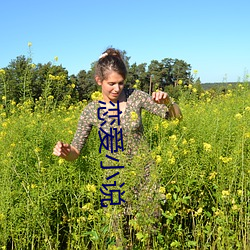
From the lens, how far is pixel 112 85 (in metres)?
2.20

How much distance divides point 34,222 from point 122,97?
3.01 feet

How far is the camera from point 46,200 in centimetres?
220

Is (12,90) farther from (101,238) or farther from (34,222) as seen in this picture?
(101,238)

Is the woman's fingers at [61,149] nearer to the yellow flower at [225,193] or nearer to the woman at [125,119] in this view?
the woman at [125,119]

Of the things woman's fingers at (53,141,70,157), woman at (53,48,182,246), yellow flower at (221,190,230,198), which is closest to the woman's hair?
woman at (53,48,182,246)

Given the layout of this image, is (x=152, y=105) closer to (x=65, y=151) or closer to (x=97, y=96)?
(x=97, y=96)

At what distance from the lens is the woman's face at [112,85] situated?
2.18 m

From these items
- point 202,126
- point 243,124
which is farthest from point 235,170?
point 202,126

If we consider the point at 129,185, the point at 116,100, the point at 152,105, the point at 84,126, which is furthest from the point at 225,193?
the point at 84,126

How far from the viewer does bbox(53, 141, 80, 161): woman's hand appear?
6.68ft

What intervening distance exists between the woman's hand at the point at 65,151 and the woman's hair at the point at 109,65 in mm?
455

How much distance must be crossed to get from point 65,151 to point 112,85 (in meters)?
0.47

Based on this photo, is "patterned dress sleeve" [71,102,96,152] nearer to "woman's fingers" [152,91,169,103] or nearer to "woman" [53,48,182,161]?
"woman" [53,48,182,161]

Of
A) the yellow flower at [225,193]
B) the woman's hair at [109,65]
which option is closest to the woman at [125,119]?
the woman's hair at [109,65]
